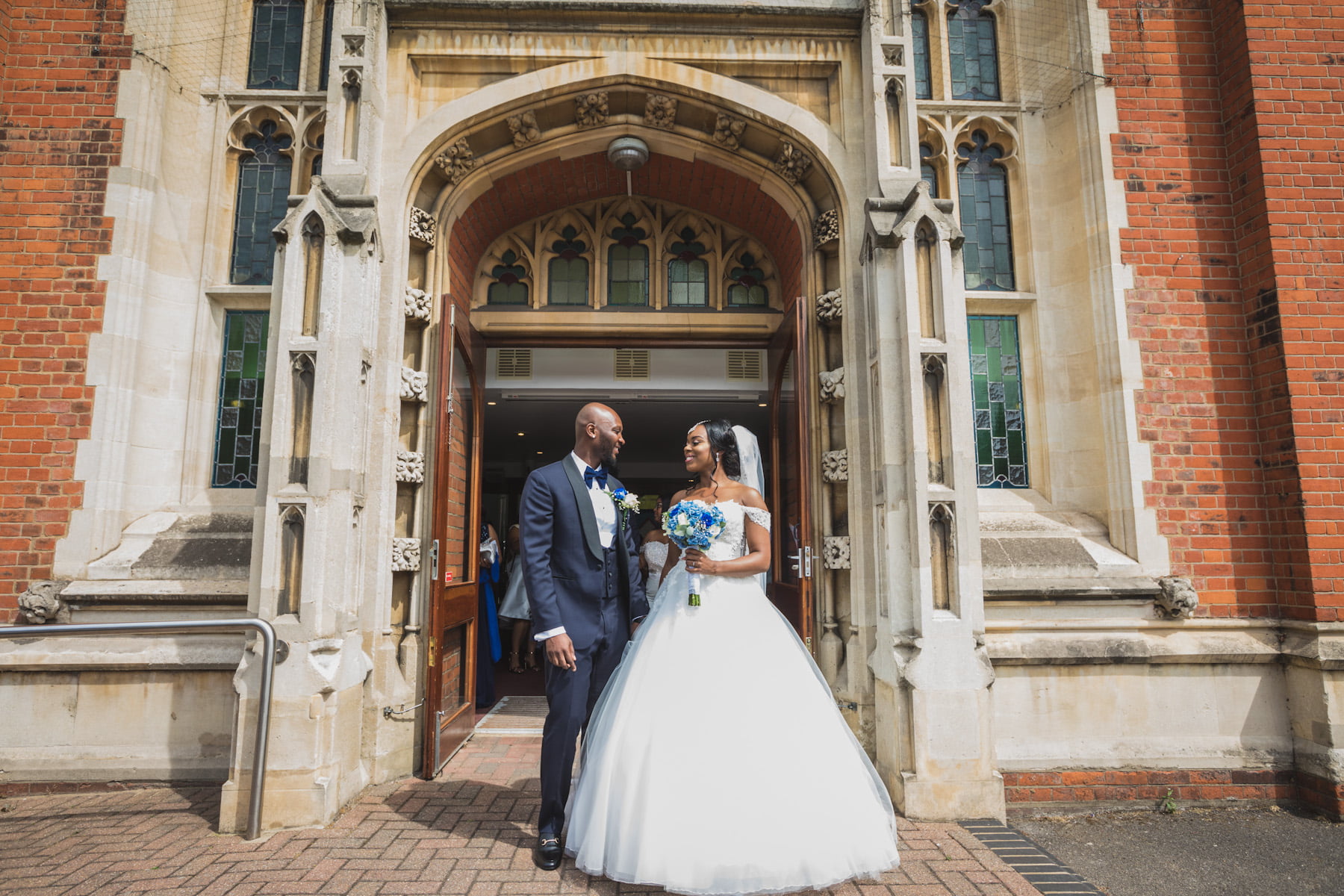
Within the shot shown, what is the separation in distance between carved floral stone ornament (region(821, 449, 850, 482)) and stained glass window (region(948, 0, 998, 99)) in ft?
11.0

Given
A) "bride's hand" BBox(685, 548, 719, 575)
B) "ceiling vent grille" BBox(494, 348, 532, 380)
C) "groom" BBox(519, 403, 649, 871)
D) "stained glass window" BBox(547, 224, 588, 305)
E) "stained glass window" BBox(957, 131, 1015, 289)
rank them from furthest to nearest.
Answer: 1. "ceiling vent grille" BBox(494, 348, 532, 380)
2. "stained glass window" BBox(547, 224, 588, 305)
3. "stained glass window" BBox(957, 131, 1015, 289)
4. "bride's hand" BBox(685, 548, 719, 575)
5. "groom" BBox(519, 403, 649, 871)

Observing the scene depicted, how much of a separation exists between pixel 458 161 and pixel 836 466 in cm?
362

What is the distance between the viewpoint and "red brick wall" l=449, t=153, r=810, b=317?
6.15m

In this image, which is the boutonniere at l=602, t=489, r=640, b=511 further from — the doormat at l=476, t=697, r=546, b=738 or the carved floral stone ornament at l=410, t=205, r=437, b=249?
the carved floral stone ornament at l=410, t=205, r=437, b=249

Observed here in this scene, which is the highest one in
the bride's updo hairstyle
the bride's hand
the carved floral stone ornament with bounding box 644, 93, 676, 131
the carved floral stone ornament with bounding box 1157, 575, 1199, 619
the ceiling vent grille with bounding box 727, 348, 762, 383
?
the carved floral stone ornament with bounding box 644, 93, 676, 131

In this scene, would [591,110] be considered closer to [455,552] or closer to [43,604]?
[455,552]

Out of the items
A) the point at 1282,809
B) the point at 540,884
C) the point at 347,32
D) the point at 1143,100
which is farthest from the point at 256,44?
the point at 1282,809

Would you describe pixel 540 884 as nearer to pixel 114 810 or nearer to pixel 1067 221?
→ pixel 114 810

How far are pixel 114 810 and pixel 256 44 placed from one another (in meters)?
5.76

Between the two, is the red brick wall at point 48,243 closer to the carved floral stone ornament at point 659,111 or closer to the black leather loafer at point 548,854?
the carved floral stone ornament at point 659,111

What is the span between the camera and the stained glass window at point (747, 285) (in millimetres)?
6820

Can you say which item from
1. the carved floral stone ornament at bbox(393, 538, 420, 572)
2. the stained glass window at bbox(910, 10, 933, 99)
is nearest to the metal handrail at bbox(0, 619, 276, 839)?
the carved floral stone ornament at bbox(393, 538, 420, 572)


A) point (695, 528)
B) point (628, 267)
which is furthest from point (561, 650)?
point (628, 267)

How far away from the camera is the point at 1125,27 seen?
5918 millimetres
